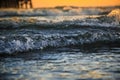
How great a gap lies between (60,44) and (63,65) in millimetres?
1449

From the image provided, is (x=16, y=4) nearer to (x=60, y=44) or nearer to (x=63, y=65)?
(x=60, y=44)

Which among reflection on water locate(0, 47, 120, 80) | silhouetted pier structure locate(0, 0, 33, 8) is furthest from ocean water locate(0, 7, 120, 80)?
silhouetted pier structure locate(0, 0, 33, 8)

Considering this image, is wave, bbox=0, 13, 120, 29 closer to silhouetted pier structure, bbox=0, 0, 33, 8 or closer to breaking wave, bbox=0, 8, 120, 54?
breaking wave, bbox=0, 8, 120, 54

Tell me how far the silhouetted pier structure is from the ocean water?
14 cm

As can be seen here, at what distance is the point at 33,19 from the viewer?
6344 millimetres

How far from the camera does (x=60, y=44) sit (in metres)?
4.61

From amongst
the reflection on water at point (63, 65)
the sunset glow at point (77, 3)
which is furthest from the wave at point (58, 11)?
the reflection on water at point (63, 65)

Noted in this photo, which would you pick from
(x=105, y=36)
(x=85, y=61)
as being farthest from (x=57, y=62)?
(x=105, y=36)

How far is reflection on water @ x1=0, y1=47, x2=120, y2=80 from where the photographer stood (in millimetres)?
2752

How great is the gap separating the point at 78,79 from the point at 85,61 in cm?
72

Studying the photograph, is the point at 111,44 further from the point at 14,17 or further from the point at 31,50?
the point at 14,17

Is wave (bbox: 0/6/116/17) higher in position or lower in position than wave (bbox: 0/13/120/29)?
higher

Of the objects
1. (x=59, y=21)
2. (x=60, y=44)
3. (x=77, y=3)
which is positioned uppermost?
(x=77, y=3)

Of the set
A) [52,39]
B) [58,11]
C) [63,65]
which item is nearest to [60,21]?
[58,11]
